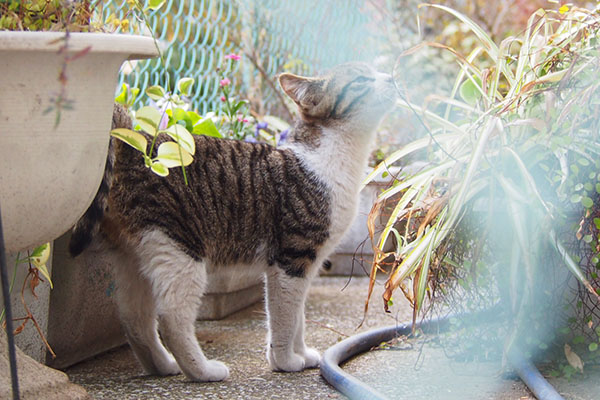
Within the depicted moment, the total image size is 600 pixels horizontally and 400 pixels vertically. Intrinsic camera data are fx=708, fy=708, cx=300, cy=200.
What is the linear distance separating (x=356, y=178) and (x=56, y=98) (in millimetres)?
1369

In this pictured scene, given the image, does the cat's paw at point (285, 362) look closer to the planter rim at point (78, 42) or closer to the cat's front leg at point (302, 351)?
the cat's front leg at point (302, 351)

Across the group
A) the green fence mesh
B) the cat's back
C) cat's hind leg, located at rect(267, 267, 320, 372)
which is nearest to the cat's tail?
the cat's back

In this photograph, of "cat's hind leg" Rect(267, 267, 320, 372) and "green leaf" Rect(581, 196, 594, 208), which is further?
"cat's hind leg" Rect(267, 267, 320, 372)

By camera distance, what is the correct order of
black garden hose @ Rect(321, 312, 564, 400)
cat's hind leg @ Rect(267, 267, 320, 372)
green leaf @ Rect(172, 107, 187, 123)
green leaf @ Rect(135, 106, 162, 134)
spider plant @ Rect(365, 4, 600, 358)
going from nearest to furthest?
green leaf @ Rect(135, 106, 162, 134), black garden hose @ Rect(321, 312, 564, 400), spider plant @ Rect(365, 4, 600, 358), cat's hind leg @ Rect(267, 267, 320, 372), green leaf @ Rect(172, 107, 187, 123)

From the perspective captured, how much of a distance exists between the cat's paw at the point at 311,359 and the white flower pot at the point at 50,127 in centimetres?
120

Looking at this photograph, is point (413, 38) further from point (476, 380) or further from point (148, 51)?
point (148, 51)

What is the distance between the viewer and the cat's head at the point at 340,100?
2.66m

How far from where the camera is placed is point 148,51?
5.27 ft

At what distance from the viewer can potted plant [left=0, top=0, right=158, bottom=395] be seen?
4.63 ft

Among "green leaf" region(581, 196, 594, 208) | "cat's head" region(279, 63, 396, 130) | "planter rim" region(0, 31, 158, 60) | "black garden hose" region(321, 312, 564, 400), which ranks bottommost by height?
"black garden hose" region(321, 312, 564, 400)

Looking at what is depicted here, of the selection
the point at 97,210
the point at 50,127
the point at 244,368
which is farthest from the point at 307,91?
the point at 50,127

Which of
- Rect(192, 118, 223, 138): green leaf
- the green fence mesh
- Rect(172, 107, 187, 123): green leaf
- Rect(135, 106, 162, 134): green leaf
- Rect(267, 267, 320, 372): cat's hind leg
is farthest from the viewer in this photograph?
the green fence mesh

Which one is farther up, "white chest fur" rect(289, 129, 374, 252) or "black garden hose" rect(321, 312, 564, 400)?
"white chest fur" rect(289, 129, 374, 252)

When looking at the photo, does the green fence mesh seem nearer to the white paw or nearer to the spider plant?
the white paw
